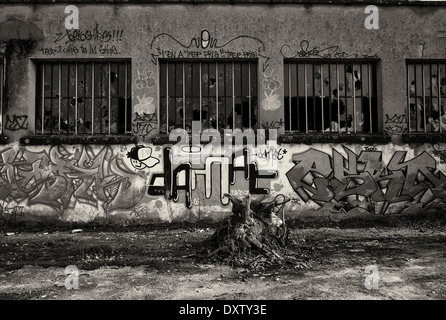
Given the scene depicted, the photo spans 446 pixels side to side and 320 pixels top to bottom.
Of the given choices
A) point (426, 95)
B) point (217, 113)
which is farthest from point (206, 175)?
point (426, 95)

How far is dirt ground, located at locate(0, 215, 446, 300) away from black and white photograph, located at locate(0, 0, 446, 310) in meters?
0.96

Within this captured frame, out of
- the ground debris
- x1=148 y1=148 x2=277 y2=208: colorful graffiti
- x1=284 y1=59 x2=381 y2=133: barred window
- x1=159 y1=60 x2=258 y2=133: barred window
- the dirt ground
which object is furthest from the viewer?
x1=284 y1=59 x2=381 y2=133: barred window

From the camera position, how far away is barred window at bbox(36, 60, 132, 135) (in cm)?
845

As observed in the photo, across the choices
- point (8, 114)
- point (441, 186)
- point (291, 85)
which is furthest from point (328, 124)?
point (8, 114)

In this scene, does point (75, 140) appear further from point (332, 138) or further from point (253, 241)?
point (332, 138)

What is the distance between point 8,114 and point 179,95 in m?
3.70

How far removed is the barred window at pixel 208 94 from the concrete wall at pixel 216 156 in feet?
0.84

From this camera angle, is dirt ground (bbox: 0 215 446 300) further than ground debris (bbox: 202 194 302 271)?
No

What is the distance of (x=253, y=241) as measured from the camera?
5273mm

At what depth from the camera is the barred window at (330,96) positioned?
28.2 feet

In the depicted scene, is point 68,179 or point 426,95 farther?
point 426,95

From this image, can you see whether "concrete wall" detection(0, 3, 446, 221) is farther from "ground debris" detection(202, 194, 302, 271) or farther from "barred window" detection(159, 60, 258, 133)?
"ground debris" detection(202, 194, 302, 271)

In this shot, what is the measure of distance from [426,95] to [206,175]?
17.5ft

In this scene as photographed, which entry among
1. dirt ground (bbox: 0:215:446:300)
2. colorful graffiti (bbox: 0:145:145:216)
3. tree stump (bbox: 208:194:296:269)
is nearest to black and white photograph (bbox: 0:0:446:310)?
colorful graffiti (bbox: 0:145:145:216)
